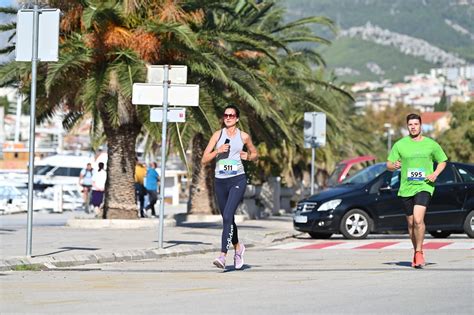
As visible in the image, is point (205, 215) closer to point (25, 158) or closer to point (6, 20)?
point (6, 20)

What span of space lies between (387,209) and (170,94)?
6627 mm

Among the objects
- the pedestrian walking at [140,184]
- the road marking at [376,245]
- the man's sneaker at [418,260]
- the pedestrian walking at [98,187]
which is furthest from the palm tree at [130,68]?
the man's sneaker at [418,260]

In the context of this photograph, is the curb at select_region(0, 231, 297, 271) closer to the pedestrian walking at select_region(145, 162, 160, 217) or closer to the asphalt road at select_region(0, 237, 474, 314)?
the asphalt road at select_region(0, 237, 474, 314)

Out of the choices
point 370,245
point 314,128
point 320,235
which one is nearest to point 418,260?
point 370,245

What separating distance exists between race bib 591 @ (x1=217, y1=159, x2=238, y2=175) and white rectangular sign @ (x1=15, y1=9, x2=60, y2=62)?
9.23 ft

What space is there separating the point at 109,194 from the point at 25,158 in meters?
60.2

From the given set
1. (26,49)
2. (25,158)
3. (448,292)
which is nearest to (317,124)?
(26,49)

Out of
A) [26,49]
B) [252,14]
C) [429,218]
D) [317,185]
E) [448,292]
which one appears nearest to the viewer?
[448,292]

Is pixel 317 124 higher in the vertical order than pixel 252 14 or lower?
lower

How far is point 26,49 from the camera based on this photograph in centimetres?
1664

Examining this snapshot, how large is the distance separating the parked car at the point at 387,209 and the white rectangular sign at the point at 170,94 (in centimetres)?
601

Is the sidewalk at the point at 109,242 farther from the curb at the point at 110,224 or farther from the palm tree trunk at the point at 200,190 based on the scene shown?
the palm tree trunk at the point at 200,190

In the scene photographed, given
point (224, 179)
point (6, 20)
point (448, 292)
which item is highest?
point (6, 20)

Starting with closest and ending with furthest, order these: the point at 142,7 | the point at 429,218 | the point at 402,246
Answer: the point at 402,246
the point at 429,218
the point at 142,7
